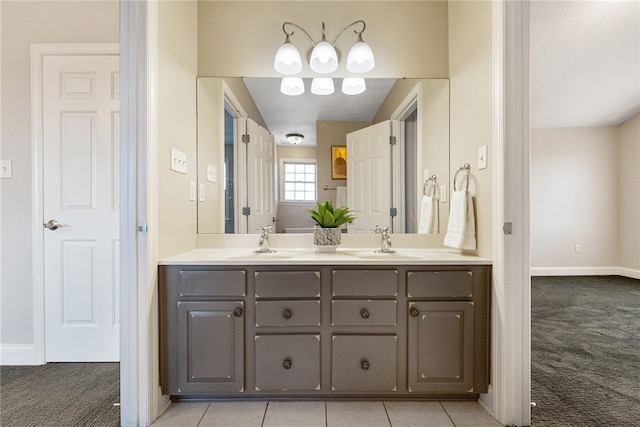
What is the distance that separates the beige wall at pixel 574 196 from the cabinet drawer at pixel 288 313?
15.0ft

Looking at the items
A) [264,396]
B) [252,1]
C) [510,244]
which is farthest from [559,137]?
[264,396]

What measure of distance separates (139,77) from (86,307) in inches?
61.6

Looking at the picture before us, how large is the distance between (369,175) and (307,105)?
0.64 meters

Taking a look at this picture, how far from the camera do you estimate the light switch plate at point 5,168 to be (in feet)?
6.75

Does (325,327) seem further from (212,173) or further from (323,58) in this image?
(323,58)

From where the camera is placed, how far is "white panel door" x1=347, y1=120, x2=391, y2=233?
7.01 ft

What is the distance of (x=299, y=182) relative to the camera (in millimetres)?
2160

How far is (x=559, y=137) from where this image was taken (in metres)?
4.83

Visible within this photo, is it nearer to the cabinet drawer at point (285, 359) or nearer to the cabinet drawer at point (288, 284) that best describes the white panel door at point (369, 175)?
the cabinet drawer at point (288, 284)

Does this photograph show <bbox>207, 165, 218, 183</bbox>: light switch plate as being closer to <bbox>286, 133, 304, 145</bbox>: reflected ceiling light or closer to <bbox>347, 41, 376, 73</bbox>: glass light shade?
<bbox>286, 133, 304, 145</bbox>: reflected ceiling light

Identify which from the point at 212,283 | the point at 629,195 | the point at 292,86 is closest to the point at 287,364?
the point at 212,283

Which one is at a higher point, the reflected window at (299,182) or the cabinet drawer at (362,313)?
the reflected window at (299,182)

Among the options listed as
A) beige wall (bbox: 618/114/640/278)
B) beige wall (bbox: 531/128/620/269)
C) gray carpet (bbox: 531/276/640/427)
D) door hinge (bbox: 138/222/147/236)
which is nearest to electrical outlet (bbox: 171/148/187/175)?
door hinge (bbox: 138/222/147/236)

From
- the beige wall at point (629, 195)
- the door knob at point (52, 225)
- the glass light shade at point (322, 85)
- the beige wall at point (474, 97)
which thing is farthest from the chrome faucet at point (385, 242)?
the beige wall at point (629, 195)
